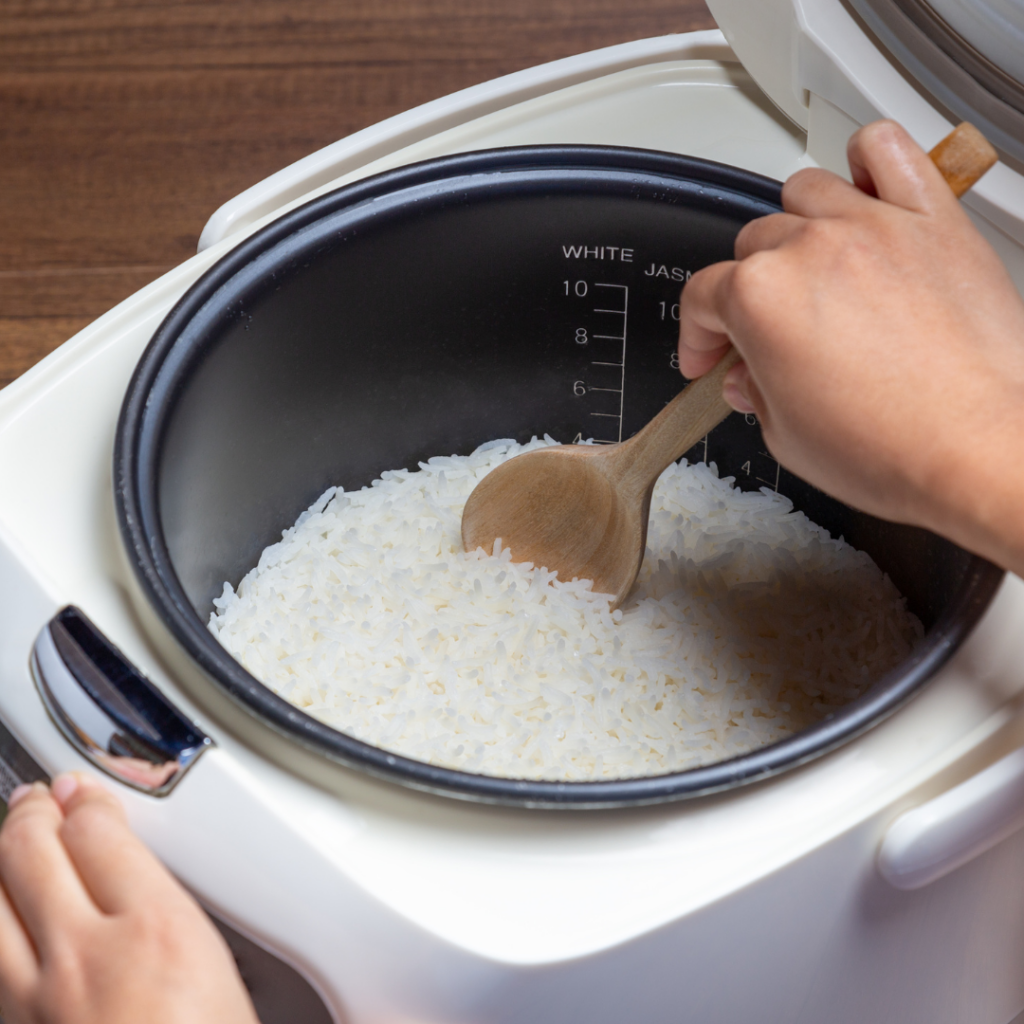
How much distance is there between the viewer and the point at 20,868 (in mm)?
563

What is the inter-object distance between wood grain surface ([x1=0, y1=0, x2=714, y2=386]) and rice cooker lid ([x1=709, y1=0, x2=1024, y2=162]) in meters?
0.74

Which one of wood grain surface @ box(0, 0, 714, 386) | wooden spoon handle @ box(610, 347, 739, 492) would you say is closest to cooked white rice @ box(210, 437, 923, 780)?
wooden spoon handle @ box(610, 347, 739, 492)

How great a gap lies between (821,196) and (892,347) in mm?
127

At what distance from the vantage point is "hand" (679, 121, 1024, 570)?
555 millimetres

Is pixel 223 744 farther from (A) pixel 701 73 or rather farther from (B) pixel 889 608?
(A) pixel 701 73

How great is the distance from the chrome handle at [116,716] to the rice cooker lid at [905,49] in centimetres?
66

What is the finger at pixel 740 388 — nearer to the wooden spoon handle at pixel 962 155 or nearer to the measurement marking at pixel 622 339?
the wooden spoon handle at pixel 962 155

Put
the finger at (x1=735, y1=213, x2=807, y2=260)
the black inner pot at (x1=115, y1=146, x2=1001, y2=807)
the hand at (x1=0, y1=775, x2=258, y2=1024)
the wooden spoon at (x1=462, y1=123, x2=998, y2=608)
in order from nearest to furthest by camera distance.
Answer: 1. the hand at (x1=0, y1=775, x2=258, y2=1024)
2. the finger at (x1=735, y1=213, x2=807, y2=260)
3. the black inner pot at (x1=115, y1=146, x2=1001, y2=807)
4. the wooden spoon at (x1=462, y1=123, x2=998, y2=608)

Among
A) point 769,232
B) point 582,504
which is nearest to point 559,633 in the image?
point 582,504

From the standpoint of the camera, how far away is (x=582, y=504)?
3.06ft

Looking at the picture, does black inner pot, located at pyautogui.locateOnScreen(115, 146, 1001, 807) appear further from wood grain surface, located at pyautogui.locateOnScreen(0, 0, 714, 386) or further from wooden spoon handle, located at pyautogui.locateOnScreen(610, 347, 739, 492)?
wood grain surface, located at pyautogui.locateOnScreen(0, 0, 714, 386)

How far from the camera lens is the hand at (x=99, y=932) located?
54 cm

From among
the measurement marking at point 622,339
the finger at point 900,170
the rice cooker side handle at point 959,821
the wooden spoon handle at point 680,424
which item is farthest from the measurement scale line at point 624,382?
the rice cooker side handle at point 959,821

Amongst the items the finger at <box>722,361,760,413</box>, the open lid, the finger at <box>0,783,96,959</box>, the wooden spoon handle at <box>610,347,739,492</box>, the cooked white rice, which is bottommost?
the cooked white rice
